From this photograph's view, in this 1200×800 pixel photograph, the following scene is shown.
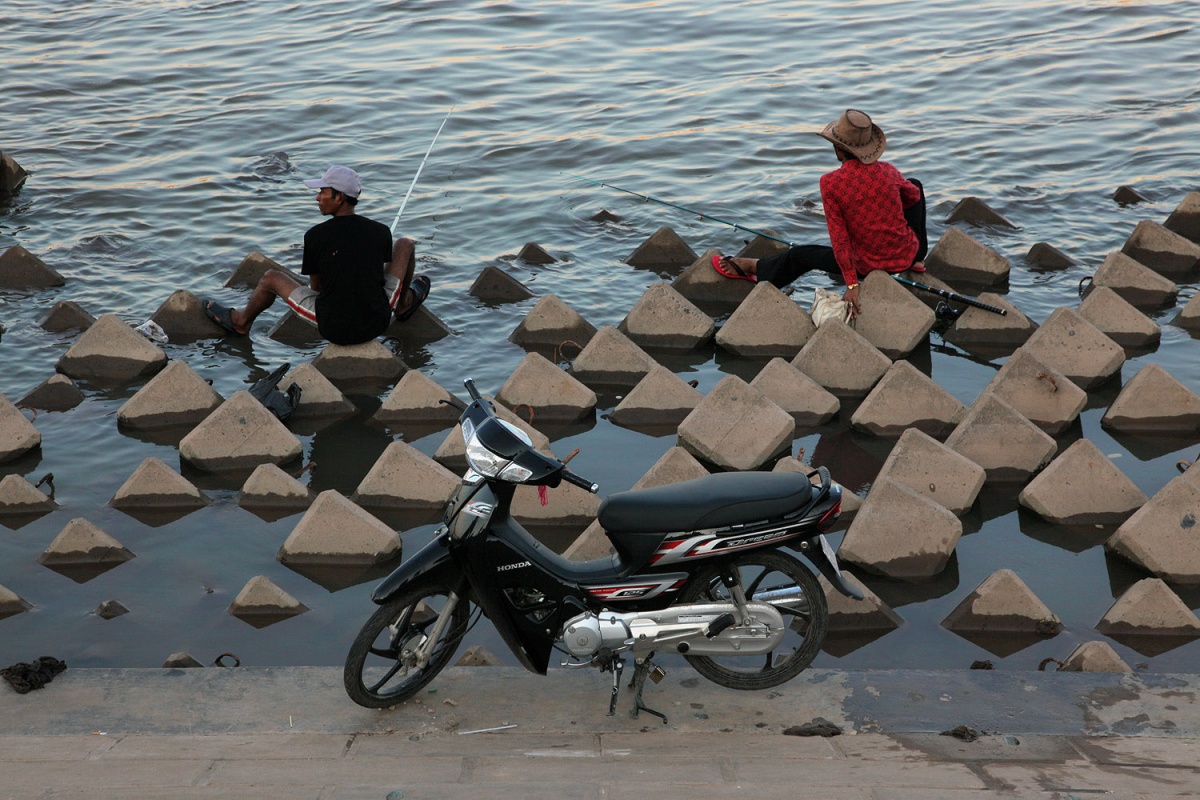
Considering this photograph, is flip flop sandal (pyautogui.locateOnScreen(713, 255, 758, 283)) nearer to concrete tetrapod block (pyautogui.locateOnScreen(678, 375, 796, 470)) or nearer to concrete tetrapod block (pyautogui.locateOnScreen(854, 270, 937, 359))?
concrete tetrapod block (pyautogui.locateOnScreen(854, 270, 937, 359))

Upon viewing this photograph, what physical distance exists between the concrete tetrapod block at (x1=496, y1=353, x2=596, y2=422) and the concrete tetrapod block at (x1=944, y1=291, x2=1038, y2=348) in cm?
245

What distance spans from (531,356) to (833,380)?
164 cm

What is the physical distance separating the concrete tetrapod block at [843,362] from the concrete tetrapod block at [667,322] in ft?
2.88

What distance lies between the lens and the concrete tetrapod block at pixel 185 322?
7969mm

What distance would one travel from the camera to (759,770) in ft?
12.2

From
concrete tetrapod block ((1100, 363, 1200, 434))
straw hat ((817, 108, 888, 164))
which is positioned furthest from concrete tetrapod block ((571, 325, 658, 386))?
concrete tetrapod block ((1100, 363, 1200, 434))

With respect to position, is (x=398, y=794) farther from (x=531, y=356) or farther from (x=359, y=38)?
(x=359, y=38)

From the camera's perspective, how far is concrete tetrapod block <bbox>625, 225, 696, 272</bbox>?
916 cm

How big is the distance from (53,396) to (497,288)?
292 centimetres

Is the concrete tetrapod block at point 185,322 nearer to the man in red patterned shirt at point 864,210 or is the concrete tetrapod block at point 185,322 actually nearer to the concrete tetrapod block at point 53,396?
the concrete tetrapod block at point 53,396

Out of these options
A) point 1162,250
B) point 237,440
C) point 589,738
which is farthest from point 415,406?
Answer: point 1162,250

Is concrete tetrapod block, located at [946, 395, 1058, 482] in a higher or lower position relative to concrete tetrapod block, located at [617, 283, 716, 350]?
higher

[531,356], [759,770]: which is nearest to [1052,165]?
[531,356]

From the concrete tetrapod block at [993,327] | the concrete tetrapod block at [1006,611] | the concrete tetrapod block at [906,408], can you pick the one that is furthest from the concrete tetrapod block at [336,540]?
the concrete tetrapod block at [993,327]
